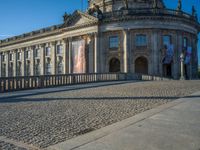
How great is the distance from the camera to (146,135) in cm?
495

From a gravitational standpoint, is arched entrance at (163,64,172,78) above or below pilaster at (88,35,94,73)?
below

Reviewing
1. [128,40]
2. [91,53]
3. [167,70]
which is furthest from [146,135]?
[91,53]

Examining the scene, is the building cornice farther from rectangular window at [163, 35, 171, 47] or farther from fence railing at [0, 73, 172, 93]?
fence railing at [0, 73, 172, 93]

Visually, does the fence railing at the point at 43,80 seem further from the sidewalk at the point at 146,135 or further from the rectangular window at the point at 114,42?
the rectangular window at the point at 114,42

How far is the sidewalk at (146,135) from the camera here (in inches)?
170

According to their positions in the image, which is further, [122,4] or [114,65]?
[122,4]

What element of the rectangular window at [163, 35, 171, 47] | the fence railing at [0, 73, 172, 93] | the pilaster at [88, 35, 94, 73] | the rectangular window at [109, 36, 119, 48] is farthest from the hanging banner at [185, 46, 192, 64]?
the fence railing at [0, 73, 172, 93]

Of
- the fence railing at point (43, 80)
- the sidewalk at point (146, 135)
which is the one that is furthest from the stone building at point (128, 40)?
the sidewalk at point (146, 135)

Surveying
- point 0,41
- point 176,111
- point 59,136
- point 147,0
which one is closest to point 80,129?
point 59,136

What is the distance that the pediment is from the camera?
43719mm

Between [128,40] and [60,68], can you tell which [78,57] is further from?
[128,40]

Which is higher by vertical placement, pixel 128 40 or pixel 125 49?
pixel 128 40

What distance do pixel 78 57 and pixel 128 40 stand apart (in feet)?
34.9

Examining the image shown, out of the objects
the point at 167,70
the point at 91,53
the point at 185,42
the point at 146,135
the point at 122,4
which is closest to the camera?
the point at 146,135
